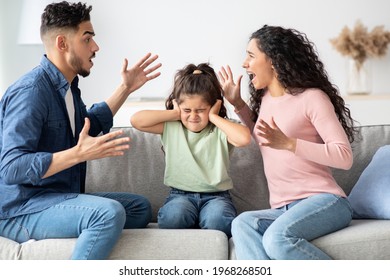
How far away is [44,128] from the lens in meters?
2.46

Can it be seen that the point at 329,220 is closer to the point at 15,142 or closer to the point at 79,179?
the point at 79,179

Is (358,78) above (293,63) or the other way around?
the other way around

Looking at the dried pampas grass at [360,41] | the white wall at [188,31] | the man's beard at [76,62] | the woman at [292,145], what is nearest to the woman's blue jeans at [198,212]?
the woman at [292,145]

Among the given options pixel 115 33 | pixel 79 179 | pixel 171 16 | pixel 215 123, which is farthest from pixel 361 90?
pixel 79 179

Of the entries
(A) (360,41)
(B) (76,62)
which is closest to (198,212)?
(B) (76,62)

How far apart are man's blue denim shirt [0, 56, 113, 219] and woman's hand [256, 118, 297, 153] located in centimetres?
73

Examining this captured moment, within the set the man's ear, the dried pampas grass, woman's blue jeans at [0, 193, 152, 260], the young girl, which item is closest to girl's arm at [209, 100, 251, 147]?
the young girl

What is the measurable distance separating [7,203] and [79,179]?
308 millimetres

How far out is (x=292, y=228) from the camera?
7.51 ft

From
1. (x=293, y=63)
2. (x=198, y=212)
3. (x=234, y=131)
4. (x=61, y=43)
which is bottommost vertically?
(x=198, y=212)

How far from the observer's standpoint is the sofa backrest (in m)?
2.91

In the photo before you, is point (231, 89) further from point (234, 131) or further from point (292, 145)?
point (292, 145)

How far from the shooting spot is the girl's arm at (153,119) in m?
2.75

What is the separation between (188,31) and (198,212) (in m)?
2.88
